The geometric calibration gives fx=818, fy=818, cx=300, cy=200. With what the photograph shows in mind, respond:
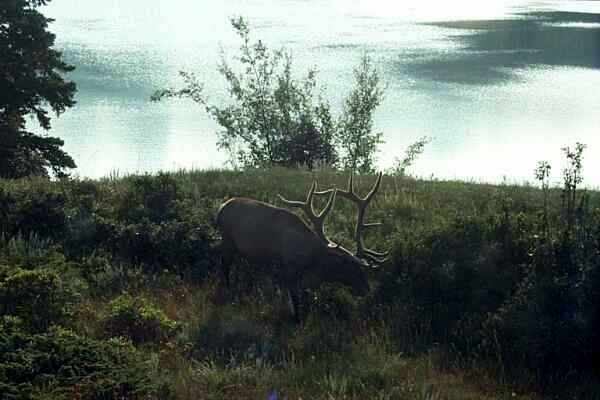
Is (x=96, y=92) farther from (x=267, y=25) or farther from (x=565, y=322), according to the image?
(x=565, y=322)

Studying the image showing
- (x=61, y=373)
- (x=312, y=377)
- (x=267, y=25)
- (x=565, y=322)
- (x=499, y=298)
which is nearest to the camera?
(x=61, y=373)

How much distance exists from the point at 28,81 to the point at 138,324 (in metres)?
15.9

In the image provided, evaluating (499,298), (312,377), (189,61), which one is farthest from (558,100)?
(312,377)

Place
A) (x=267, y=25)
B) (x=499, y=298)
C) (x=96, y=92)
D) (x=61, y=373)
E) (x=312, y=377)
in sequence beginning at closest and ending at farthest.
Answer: (x=61, y=373) < (x=312, y=377) < (x=499, y=298) < (x=96, y=92) < (x=267, y=25)

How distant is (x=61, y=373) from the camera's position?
654 cm

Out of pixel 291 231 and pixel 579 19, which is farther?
pixel 579 19

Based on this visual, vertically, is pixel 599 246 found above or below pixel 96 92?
below

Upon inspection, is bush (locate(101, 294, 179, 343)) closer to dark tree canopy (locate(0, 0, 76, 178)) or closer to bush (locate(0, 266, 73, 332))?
bush (locate(0, 266, 73, 332))

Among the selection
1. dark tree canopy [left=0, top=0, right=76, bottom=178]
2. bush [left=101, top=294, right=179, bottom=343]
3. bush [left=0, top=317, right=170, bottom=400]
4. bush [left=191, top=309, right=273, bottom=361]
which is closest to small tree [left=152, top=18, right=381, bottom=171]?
dark tree canopy [left=0, top=0, right=76, bottom=178]

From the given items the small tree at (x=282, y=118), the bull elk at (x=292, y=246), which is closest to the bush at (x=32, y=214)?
the bull elk at (x=292, y=246)

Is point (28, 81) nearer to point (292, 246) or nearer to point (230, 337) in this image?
point (292, 246)

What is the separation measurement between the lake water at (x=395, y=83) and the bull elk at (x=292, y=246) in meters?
10.7

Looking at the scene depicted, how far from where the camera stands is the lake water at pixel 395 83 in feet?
122

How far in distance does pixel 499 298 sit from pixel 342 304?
182cm
